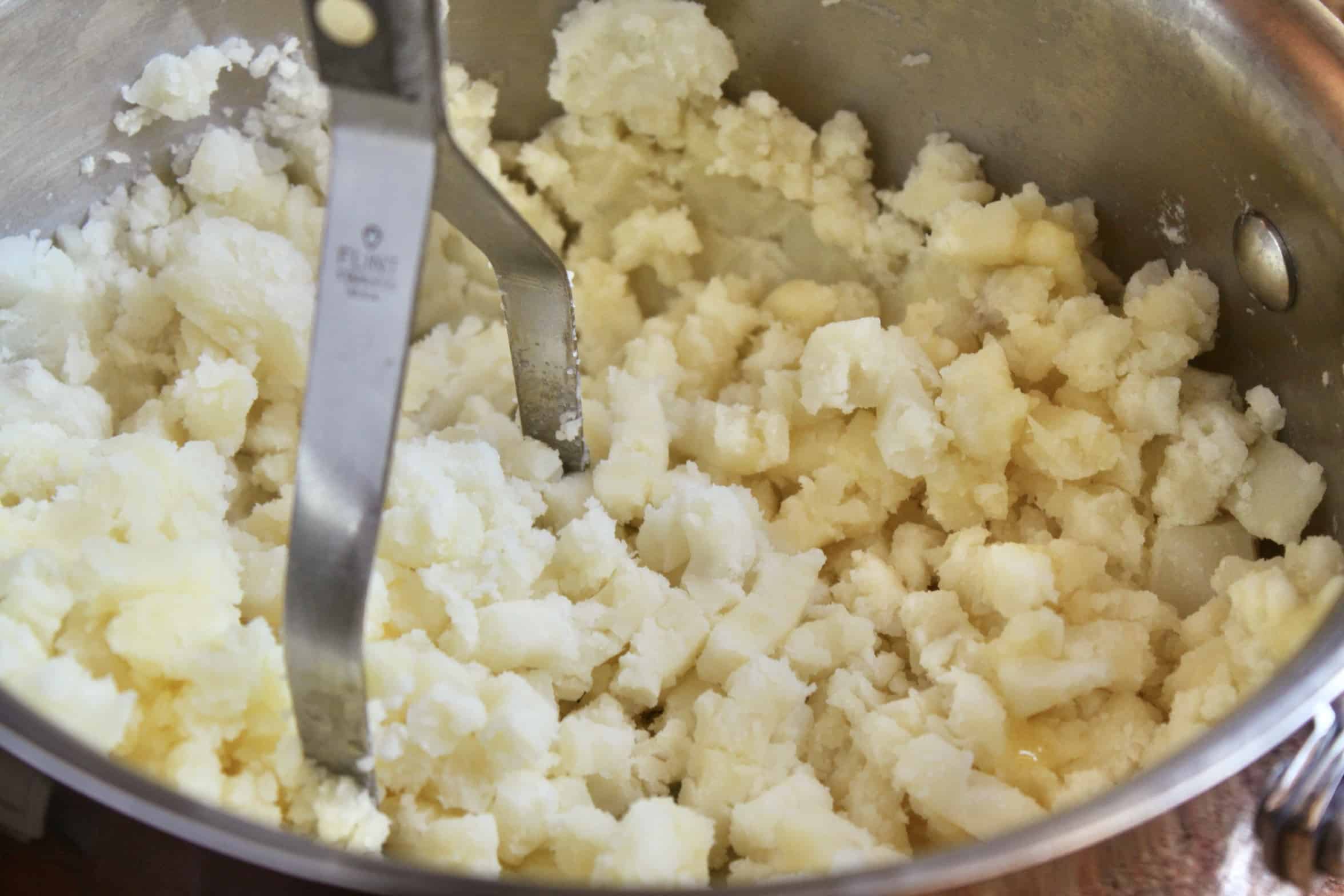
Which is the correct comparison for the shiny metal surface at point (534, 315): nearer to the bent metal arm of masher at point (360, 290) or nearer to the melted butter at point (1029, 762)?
the bent metal arm of masher at point (360, 290)

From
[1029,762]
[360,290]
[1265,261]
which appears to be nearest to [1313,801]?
[1029,762]

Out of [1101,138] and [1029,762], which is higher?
[1101,138]

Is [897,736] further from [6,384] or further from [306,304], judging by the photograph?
[6,384]

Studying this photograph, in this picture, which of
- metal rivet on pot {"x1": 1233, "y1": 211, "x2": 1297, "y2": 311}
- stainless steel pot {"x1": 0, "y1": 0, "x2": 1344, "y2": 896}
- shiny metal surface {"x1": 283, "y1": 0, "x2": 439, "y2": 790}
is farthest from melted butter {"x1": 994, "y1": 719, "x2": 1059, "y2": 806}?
shiny metal surface {"x1": 283, "y1": 0, "x2": 439, "y2": 790}

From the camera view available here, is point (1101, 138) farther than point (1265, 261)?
Yes

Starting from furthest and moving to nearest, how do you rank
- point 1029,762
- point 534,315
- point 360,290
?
point 534,315
point 1029,762
point 360,290

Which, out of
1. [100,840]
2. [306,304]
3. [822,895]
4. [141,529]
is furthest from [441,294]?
[822,895]

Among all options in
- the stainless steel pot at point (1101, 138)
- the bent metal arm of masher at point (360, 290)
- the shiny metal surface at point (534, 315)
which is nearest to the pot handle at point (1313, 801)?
the stainless steel pot at point (1101, 138)

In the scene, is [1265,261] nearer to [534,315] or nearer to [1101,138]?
[1101,138]
